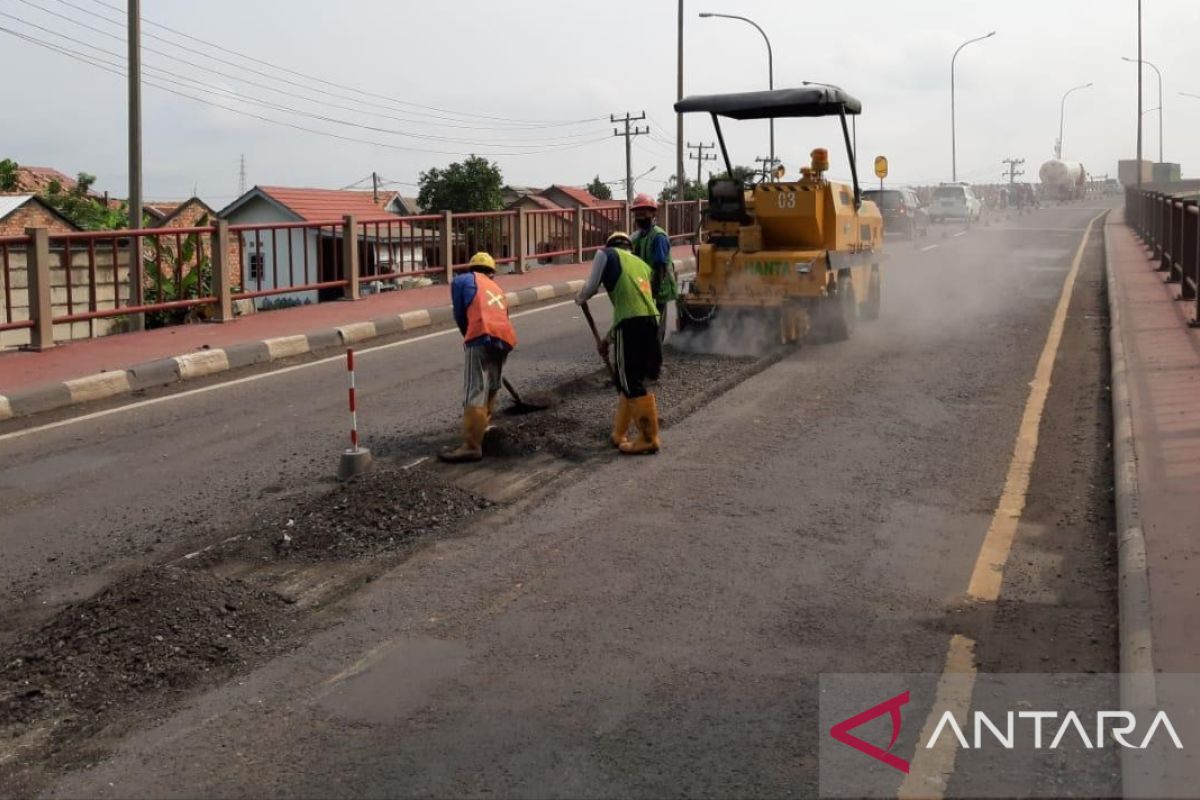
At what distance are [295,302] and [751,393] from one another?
11.1 metres

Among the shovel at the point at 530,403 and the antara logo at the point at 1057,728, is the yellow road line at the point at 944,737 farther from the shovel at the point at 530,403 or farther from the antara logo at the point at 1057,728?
the shovel at the point at 530,403

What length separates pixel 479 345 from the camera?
881 centimetres

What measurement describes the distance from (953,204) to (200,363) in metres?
41.3

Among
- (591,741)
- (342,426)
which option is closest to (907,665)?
(591,741)

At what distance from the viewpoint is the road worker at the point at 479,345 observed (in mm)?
8688

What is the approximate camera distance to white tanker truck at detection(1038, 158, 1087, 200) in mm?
85812

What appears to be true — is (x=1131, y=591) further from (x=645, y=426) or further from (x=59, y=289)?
(x=59, y=289)

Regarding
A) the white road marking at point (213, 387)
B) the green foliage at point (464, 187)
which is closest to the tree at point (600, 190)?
the green foliage at point (464, 187)

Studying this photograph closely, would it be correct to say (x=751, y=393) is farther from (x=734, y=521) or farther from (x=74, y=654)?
(x=74, y=654)

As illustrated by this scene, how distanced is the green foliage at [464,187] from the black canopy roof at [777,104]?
3706 cm

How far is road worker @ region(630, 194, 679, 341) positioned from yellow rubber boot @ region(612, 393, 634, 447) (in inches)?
95.1

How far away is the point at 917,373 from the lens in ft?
39.8

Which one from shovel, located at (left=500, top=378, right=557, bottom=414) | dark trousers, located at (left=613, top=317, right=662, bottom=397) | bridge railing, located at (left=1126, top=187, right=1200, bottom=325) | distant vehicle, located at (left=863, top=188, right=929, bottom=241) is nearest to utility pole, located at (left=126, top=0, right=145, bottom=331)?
shovel, located at (left=500, top=378, right=557, bottom=414)

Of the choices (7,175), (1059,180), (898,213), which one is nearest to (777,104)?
(898,213)
